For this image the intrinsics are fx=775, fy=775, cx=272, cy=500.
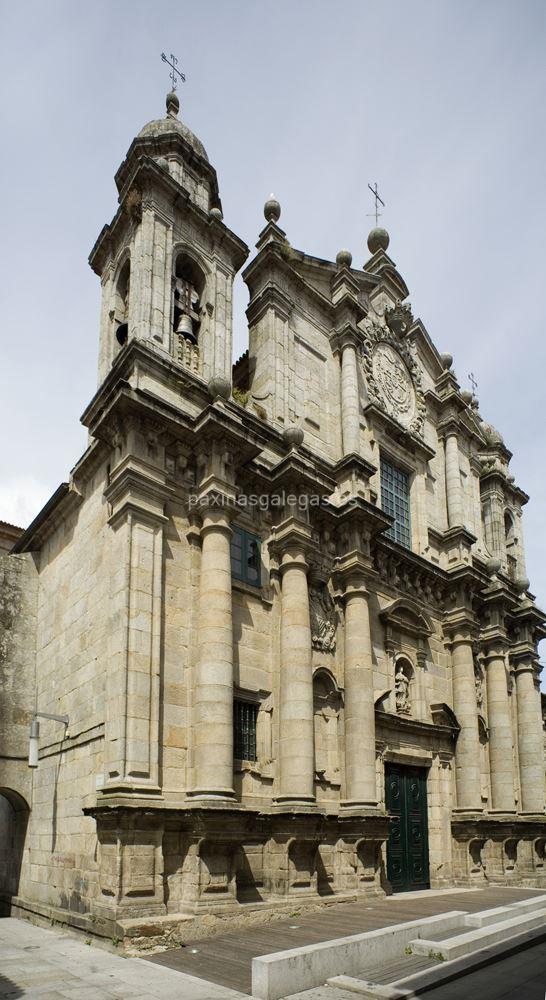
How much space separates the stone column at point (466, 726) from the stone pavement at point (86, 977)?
39.2 feet

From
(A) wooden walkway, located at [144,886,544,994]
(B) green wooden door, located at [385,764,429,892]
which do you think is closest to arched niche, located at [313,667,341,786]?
(A) wooden walkway, located at [144,886,544,994]

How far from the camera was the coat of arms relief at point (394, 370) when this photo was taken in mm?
22594

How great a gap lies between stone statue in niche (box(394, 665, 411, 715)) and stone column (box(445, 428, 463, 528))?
6.11 meters

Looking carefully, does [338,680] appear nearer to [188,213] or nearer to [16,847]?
[16,847]

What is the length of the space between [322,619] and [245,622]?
2.51 m

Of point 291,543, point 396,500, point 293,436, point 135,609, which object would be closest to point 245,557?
point 291,543

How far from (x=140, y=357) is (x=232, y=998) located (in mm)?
10796

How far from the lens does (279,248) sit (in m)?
19.9

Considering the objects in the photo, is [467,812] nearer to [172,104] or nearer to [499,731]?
[499,731]

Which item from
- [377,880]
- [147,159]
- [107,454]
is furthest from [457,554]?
[147,159]

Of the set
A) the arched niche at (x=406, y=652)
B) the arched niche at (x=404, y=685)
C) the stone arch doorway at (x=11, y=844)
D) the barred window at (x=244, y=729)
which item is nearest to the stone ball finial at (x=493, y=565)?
the arched niche at (x=406, y=652)

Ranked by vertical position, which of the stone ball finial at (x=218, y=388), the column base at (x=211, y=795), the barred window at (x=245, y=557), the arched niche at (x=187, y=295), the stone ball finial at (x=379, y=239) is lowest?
the column base at (x=211, y=795)

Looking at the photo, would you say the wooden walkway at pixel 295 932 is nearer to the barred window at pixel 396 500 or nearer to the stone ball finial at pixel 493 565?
the barred window at pixel 396 500

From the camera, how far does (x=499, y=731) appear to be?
22.7 metres
